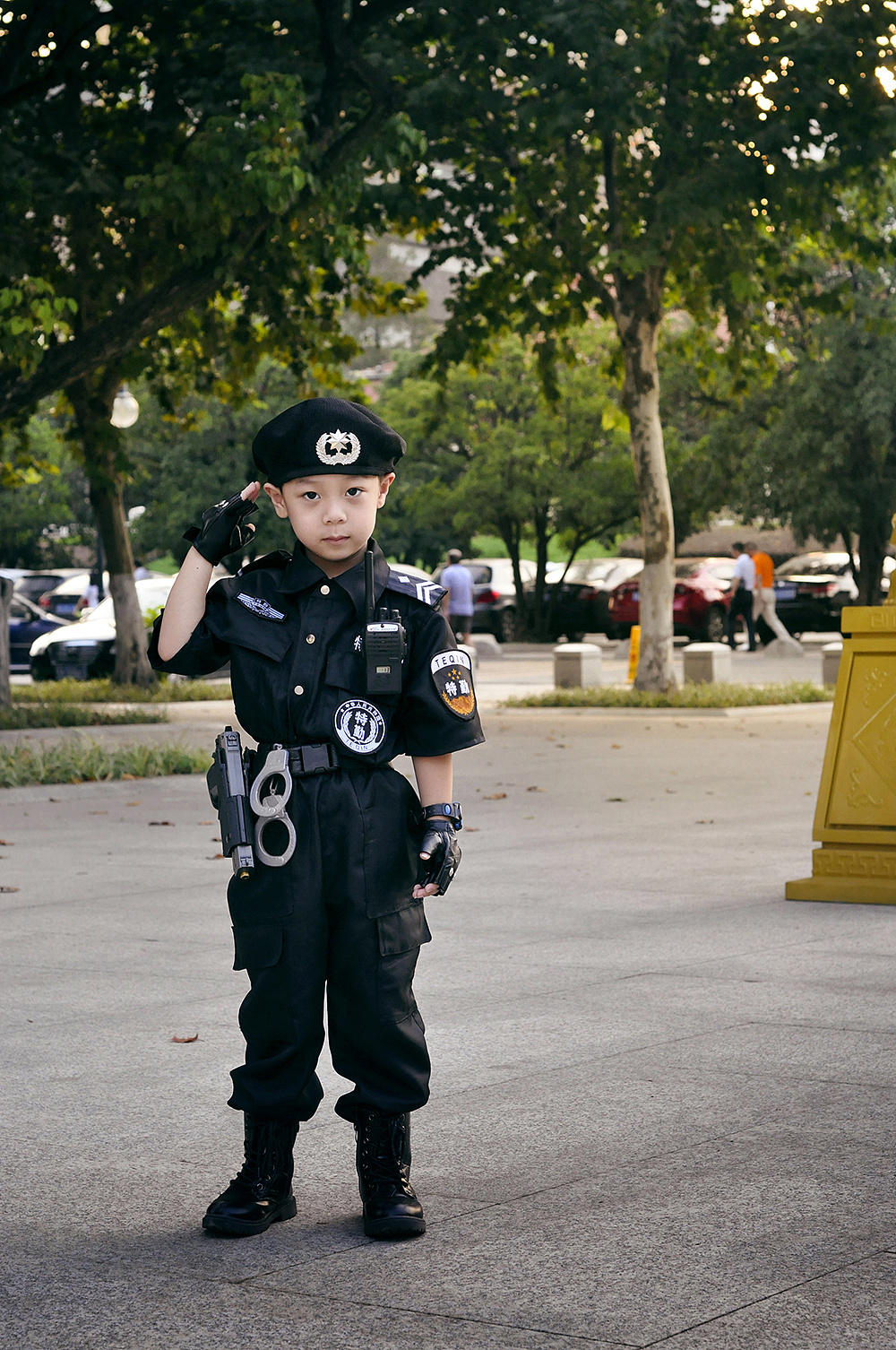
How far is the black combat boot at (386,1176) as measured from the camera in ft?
11.7

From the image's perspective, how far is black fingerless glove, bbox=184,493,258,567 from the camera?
3758 mm

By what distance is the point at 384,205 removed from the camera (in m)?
18.9

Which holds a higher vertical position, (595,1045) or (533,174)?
(533,174)

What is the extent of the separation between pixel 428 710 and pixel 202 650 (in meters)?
0.50

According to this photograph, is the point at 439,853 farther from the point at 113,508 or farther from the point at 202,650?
the point at 113,508

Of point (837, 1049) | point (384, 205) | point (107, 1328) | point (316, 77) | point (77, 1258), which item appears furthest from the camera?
point (384, 205)

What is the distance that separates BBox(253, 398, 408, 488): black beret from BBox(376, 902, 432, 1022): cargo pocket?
942 mm

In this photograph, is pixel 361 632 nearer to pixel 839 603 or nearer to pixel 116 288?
pixel 116 288

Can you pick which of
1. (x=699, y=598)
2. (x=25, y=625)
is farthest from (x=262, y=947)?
(x=699, y=598)

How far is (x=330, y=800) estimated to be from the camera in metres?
3.68

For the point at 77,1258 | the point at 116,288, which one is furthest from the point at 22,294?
the point at 77,1258

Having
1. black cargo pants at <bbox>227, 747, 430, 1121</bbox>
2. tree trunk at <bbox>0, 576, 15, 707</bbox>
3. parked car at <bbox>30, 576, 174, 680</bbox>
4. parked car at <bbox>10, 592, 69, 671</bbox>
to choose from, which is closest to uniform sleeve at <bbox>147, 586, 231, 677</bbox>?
black cargo pants at <bbox>227, 747, 430, 1121</bbox>

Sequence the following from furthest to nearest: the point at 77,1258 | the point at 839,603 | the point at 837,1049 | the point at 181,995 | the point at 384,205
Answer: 1. the point at 839,603
2. the point at 384,205
3. the point at 181,995
4. the point at 837,1049
5. the point at 77,1258

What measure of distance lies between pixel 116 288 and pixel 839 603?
22.1 metres
